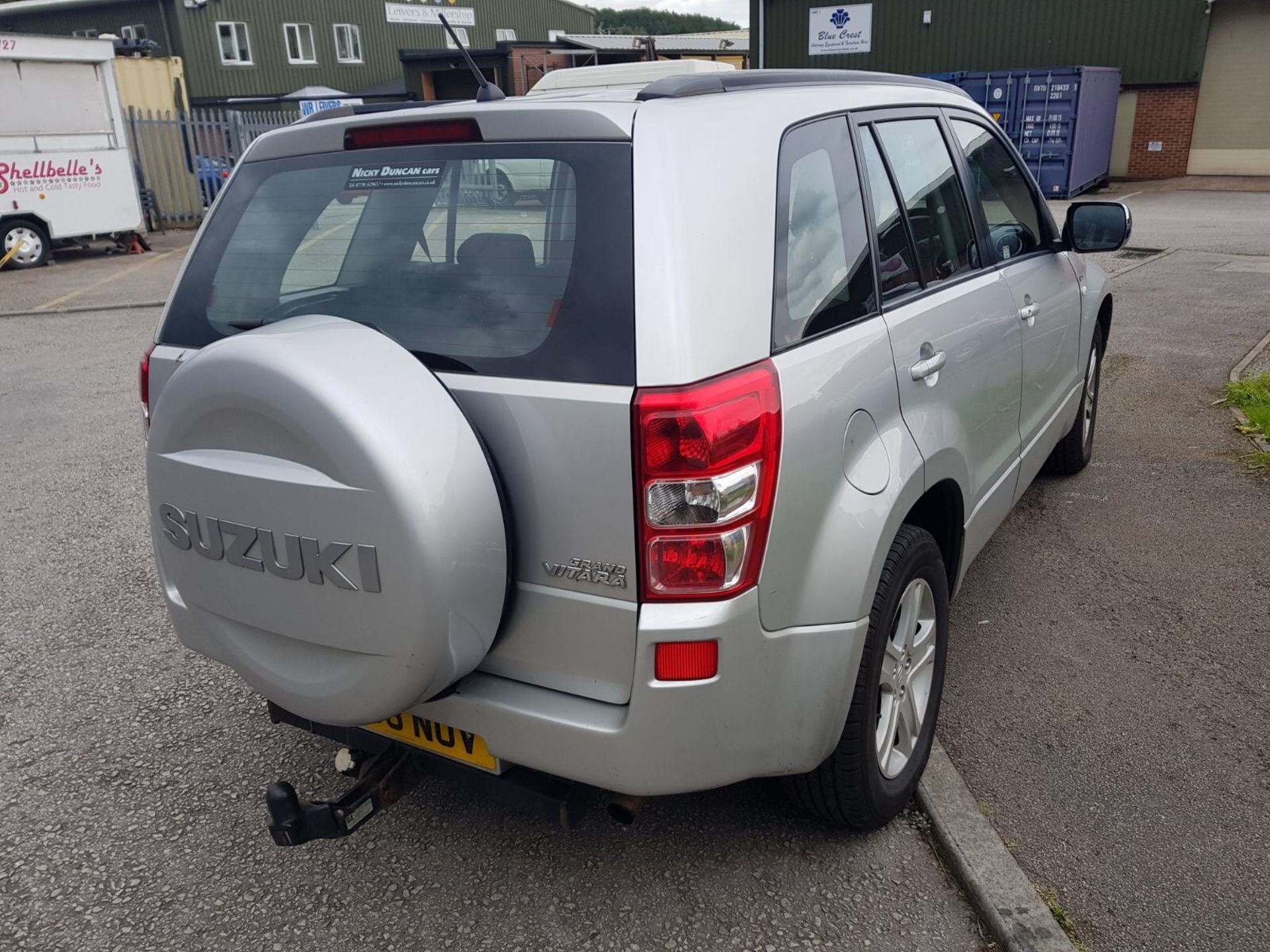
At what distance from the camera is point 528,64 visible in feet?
93.0

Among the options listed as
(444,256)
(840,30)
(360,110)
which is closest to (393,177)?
(444,256)

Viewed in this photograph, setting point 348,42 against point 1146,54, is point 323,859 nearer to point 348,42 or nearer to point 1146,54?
point 1146,54

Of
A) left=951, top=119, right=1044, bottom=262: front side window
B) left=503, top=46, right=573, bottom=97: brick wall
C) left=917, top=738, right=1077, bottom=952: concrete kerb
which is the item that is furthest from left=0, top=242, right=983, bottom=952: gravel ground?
left=503, top=46, right=573, bottom=97: brick wall

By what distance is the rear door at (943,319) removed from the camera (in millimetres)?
2672

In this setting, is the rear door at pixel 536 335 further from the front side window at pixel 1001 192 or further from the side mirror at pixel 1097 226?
the side mirror at pixel 1097 226

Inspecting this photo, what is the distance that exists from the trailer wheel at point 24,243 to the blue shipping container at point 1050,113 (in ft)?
55.9

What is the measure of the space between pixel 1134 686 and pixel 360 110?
297cm

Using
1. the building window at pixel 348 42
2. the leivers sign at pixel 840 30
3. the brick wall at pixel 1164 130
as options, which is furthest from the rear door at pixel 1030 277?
the building window at pixel 348 42

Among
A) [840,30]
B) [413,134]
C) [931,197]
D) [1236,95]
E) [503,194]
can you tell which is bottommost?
[1236,95]

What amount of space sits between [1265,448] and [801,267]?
14.5 ft

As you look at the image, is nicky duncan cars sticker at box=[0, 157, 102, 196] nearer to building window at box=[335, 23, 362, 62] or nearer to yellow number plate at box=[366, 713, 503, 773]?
yellow number plate at box=[366, 713, 503, 773]

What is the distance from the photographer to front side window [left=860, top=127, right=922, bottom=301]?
270 centimetres

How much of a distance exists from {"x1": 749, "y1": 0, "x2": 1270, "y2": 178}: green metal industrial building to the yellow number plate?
2480cm

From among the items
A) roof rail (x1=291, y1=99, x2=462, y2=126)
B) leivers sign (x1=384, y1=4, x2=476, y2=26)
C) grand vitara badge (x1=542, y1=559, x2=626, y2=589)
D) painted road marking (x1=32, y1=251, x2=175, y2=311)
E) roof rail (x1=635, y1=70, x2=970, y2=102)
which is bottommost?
painted road marking (x1=32, y1=251, x2=175, y2=311)
